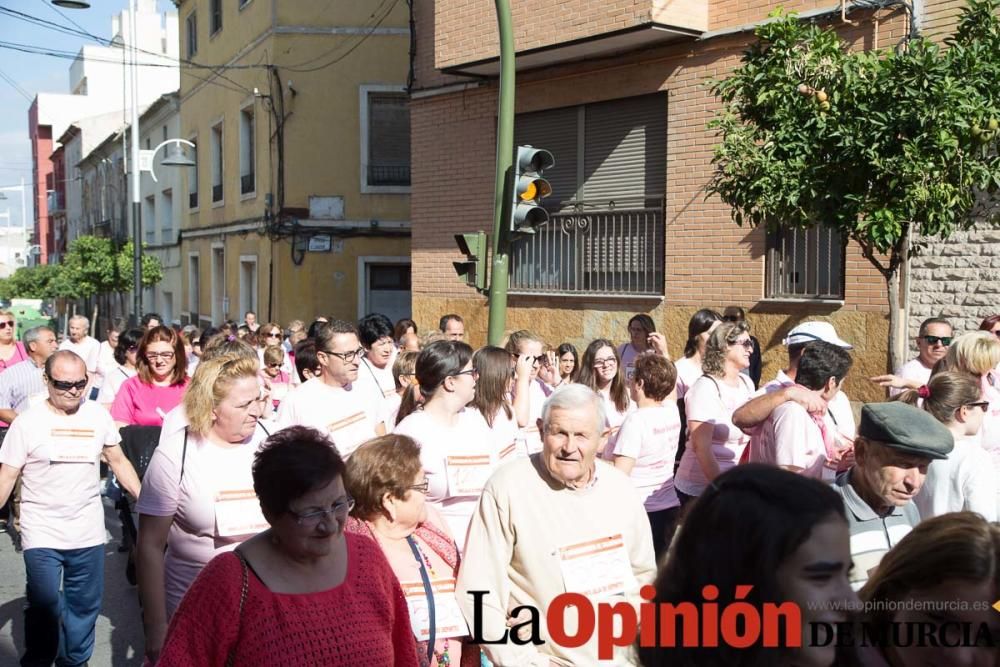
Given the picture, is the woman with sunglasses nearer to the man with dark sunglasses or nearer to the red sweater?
the red sweater

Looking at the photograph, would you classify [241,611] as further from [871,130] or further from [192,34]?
[192,34]

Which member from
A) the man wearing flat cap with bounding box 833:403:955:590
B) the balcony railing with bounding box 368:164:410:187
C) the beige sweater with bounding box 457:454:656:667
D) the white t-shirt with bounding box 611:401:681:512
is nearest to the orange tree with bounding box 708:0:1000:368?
the white t-shirt with bounding box 611:401:681:512

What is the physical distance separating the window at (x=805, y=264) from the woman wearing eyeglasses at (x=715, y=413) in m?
4.37

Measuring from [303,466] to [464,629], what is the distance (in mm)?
1019

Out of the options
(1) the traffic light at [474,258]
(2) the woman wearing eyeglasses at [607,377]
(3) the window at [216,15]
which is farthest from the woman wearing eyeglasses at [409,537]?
(3) the window at [216,15]

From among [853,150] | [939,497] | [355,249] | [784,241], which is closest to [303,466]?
[939,497]

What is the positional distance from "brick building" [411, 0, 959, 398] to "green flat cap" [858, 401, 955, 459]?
6681mm

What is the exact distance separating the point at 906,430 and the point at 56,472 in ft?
13.6

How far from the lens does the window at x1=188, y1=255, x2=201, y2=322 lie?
29594 mm

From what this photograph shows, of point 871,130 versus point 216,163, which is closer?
point 871,130

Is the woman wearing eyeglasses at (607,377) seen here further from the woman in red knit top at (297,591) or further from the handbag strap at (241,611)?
the handbag strap at (241,611)

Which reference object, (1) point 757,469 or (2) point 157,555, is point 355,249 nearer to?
(2) point 157,555

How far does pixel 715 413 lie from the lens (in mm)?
5703

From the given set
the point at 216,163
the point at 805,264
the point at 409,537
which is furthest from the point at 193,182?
the point at 409,537
